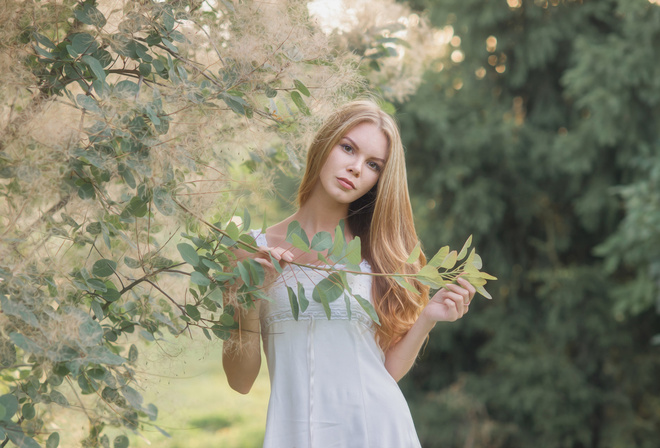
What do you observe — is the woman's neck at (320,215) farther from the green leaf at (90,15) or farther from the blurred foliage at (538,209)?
the blurred foliage at (538,209)

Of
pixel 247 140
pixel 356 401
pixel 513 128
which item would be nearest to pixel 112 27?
pixel 247 140

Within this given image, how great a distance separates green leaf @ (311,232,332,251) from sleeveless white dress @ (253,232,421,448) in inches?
13.2

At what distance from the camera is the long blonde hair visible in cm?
193

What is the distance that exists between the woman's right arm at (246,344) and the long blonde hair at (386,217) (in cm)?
36

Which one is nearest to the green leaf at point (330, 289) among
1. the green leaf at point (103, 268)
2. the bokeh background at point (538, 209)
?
the green leaf at point (103, 268)

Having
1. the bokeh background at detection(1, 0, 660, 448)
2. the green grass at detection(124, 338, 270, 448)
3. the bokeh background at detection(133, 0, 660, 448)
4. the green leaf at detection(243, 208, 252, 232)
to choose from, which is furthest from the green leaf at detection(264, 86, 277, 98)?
the bokeh background at detection(133, 0, 660, 448)

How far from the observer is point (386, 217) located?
1989mm

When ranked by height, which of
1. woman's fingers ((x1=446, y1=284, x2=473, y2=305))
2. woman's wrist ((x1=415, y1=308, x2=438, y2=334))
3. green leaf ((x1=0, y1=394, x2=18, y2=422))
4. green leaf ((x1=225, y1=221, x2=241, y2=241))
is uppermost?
green leaf ((x1=225, y1=221, x2=241, y2=241))

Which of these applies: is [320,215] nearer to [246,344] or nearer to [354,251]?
[246,344]

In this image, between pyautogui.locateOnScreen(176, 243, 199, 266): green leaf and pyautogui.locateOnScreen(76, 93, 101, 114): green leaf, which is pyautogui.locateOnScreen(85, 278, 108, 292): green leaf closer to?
pyautogui.locateOnScreen(176, 243, 199, 266): green leaf

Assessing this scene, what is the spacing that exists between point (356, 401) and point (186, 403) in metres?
0.53

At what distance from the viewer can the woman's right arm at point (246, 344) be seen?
153cm

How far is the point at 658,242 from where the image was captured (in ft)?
16.6

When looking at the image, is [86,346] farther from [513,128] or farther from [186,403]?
[513,128]
